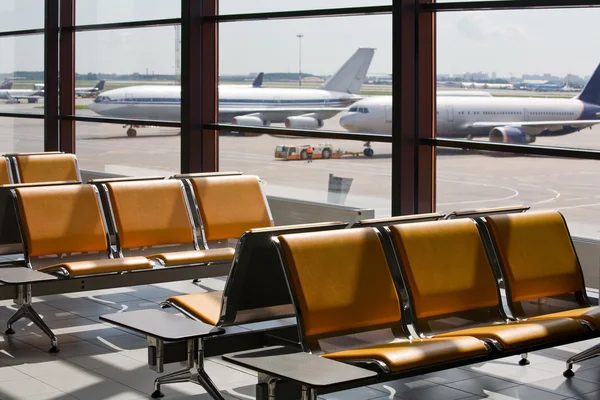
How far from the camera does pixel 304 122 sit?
7988mm

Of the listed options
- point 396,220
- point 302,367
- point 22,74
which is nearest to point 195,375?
point 302,367

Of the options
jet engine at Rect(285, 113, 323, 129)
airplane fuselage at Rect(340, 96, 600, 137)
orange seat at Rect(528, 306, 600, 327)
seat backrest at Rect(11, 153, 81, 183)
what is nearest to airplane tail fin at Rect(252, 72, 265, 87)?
jet engine at Rect(285, 113, 323, 129)

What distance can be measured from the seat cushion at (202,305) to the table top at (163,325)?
27cm

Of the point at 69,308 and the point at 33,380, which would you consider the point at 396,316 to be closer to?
the point at 33,380

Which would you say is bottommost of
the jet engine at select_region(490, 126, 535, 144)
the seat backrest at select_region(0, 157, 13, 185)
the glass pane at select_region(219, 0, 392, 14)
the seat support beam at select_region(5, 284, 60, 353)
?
the seat support beam at select_region(5, 284, 60, 353)

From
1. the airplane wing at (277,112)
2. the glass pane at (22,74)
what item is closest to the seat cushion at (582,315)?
the airplane wing at (277,112)

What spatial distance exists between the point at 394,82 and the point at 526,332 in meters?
2.87

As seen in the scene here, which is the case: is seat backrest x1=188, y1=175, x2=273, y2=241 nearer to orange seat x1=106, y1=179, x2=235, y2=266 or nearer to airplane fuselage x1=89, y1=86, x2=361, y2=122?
orange seat x1=106, y1=179, x2=235, y2=266

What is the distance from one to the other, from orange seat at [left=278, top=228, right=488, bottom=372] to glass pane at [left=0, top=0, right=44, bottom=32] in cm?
813

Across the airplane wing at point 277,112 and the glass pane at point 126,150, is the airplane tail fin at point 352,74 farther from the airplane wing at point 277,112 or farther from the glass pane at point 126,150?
the glass pane at point 126,150

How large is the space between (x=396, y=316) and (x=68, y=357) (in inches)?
77.8

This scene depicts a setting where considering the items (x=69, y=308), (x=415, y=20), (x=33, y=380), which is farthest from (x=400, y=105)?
(x=33, y=380)

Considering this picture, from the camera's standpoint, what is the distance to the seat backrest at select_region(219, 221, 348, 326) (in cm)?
430

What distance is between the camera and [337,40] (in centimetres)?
775
